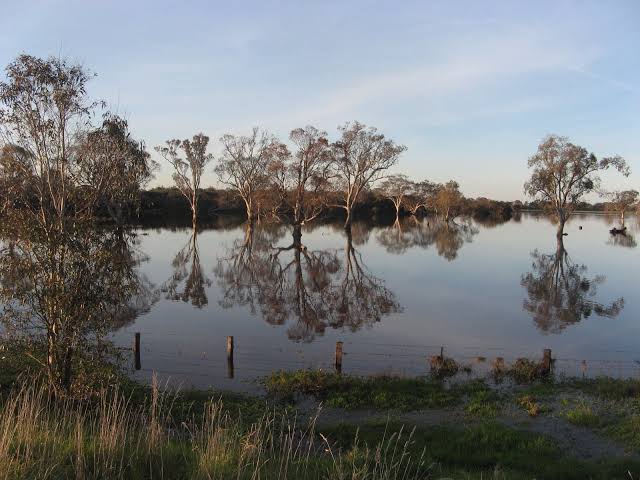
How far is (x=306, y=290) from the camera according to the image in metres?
22.8

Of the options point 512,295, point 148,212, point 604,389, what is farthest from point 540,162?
point 148,212

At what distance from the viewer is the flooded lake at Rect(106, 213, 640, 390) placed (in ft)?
41.5

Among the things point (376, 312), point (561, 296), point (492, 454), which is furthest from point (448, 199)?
point (492, 454)

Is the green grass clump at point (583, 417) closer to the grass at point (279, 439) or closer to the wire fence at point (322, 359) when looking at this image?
the grass at point (279, 439)

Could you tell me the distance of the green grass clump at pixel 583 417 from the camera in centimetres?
806

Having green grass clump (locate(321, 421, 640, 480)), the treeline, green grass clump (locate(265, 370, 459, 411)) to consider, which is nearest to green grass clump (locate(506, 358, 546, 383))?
green grass clump (locate(265, 370, 459, 411))

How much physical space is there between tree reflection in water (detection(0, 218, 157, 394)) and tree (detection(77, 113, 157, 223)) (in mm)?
1082

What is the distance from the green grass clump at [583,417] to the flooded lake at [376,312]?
3.65 metres

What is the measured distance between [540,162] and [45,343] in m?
51.5

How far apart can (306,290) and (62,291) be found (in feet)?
53.6

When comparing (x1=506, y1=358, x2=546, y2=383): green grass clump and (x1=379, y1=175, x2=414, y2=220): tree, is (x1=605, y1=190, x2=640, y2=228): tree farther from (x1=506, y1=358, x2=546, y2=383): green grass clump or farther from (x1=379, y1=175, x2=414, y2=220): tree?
(x1=506, y1=358, x2=546, y2=383): green grass clump

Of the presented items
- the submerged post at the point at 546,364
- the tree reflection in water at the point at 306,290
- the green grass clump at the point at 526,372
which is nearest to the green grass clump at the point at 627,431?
the green grass clump at the point at 526,372

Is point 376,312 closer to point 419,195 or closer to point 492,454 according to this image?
point 492,454

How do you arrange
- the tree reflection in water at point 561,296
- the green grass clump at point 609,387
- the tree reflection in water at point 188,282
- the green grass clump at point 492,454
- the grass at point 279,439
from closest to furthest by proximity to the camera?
the grass at point 279,439
the green grass clump at point 492,454
the green grass clump at point 609,387
the tree reflection in water at point 561,296
the tree reflection in water at point 188,282
